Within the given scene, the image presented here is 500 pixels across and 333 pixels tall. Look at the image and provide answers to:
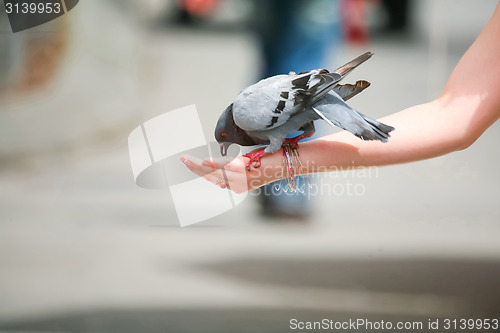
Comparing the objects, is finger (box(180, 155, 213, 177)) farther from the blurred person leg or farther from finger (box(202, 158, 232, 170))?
the blurred person leg

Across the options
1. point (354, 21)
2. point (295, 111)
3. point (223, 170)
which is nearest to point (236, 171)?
point (223, 170)

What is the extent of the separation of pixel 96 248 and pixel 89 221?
7 cm

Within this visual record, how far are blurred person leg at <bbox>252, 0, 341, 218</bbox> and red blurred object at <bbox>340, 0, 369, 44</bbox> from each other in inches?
0.7

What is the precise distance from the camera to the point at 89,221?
105cm

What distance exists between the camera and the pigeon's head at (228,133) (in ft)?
2.21

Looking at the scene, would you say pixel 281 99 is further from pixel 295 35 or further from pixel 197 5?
pixel 197 5

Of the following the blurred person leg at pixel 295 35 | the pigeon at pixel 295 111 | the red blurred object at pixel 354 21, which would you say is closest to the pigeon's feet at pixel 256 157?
the pigeon at pixel 295 111

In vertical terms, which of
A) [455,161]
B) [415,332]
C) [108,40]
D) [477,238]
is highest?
[108,40]

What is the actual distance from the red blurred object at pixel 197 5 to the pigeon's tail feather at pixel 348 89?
15.1 inches

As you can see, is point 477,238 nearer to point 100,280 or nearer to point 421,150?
point 421,150

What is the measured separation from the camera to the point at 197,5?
0.94 metres

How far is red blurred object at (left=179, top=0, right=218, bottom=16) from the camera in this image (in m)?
0.93

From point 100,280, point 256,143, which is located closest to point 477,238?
point 256,143

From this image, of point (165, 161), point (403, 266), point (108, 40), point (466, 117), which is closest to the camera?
point (466, 117)
